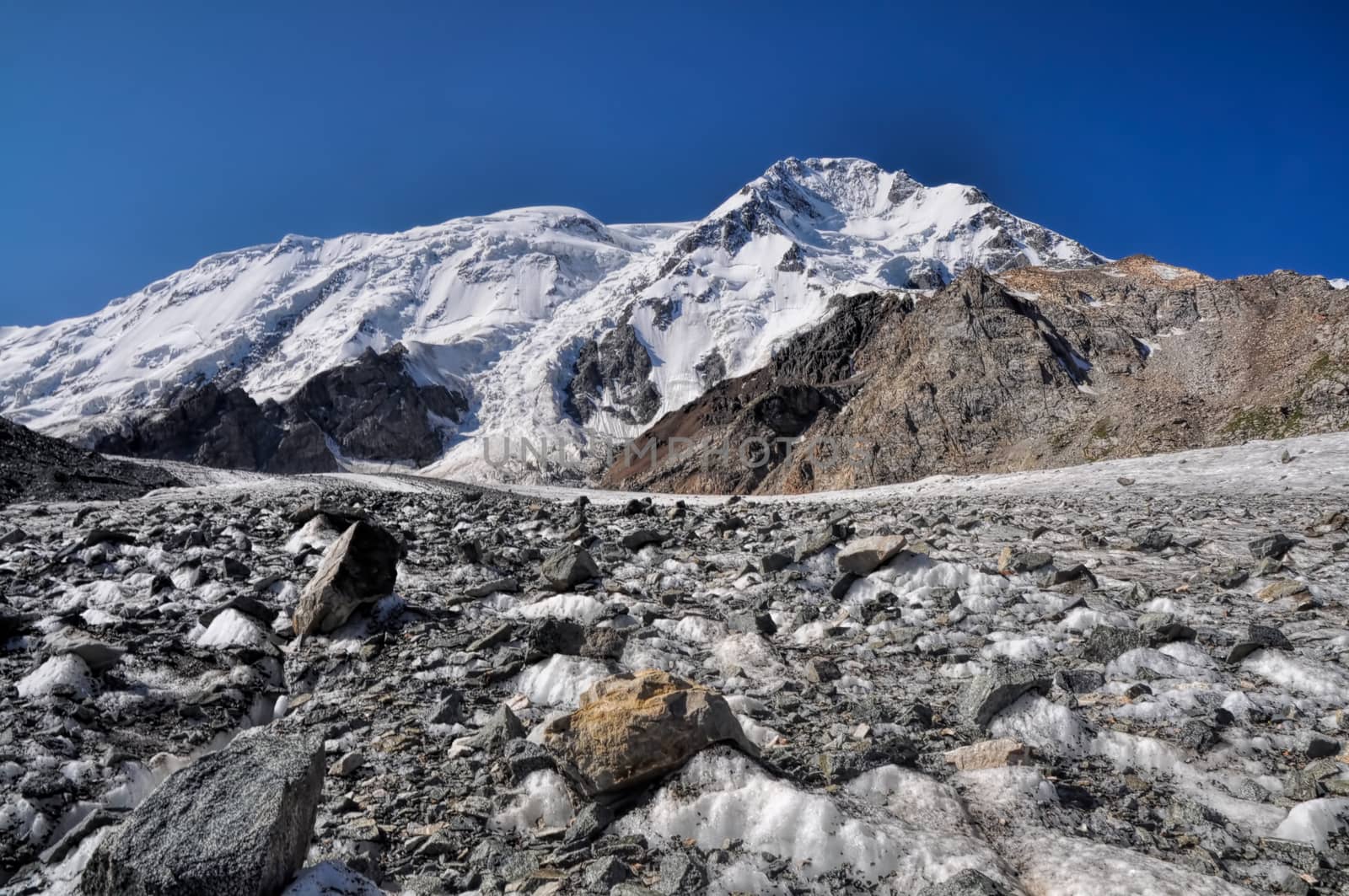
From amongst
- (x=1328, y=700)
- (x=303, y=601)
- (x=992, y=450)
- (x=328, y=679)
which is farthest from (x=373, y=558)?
(x=992, y=450)

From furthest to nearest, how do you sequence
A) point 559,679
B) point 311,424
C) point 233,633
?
point 311,424
point 233,633
point 559,679

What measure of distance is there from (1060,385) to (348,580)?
59.7 metres

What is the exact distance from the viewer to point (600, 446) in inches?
5999

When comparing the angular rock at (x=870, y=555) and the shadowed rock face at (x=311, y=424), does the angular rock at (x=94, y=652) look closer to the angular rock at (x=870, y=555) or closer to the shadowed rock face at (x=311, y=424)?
the angular rock at (x=870, y=555)

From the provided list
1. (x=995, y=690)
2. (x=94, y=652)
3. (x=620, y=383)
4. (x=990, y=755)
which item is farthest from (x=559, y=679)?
(x=620, y=383)

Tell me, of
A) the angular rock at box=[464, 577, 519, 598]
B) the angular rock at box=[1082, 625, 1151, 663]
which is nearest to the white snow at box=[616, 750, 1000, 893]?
the angular rock at box=[1082, 625, 1151, 663]

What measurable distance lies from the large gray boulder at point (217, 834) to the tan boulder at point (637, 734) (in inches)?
56.3

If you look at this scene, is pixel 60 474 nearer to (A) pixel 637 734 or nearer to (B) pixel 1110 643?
(A) pixel 637 734

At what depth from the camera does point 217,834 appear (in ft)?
10.1

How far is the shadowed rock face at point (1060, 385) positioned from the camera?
4478cm

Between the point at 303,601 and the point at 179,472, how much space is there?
3146 centimetres

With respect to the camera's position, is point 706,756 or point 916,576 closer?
point 706,756

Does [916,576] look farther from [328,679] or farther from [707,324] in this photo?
[707,324]

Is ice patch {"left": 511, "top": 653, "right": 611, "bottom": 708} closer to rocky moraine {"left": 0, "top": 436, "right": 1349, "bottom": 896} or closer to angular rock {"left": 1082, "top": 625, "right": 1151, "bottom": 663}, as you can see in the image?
rocky moraine {"left": 0, "top": 436, "right": 1349, "bottom": 896}
